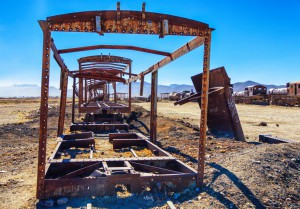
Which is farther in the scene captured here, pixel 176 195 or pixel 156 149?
pixel 156 149

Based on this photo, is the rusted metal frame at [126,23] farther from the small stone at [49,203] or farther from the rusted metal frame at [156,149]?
the rusted metal frame at [156,149]

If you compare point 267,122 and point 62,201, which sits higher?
point 267,122

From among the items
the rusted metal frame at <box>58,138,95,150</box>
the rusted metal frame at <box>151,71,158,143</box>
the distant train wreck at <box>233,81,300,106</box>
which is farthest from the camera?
the distant train wreck at <box>233,81,300,106</box>

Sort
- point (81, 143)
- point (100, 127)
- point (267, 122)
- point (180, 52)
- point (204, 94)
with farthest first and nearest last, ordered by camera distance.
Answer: point (267, 122) < point (100, 127) < point (81, 143) < point (180, 52) < point (204, 94)

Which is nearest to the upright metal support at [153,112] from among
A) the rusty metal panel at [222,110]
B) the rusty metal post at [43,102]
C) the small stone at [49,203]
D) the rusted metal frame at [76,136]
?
the rusty metal panel at [222,110]

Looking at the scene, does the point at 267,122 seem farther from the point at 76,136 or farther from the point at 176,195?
the point at 176,195

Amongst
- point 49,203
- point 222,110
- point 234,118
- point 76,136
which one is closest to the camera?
point 49,203

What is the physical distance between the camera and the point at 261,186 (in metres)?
3.83

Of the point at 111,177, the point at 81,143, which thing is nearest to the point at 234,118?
the point at 81,143

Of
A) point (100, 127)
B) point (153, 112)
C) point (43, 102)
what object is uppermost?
point (43, 102)

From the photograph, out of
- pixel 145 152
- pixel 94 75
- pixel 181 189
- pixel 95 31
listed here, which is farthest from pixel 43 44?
pixel 94 75

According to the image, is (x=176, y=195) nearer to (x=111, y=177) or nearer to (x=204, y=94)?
(x=111, y=177)

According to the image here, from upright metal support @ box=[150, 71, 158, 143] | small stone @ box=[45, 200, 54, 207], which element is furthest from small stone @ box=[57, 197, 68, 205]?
upright metal support @ box=[150, 71, 158, 143]

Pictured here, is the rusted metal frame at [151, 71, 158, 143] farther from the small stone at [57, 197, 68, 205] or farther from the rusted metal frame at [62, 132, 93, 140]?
the small stone at [57, 197, 68, 205]
